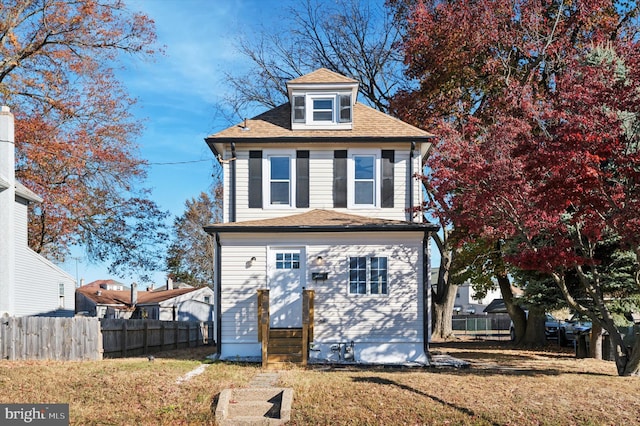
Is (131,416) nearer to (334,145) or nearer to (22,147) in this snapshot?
(334,145)

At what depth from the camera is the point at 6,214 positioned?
22.4m

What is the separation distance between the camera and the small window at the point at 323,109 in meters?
18.6

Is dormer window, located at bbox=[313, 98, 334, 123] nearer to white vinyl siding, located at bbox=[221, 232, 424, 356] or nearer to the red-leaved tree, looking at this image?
the red-leaved tree

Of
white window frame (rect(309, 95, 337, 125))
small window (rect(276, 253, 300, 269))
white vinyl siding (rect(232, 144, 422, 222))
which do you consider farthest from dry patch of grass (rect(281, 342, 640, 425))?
white window frame (rect(309, 95, 337, 125))

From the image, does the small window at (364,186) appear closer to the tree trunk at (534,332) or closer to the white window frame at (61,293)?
the tree trunk at (534,332)

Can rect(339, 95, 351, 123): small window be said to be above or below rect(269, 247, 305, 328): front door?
above

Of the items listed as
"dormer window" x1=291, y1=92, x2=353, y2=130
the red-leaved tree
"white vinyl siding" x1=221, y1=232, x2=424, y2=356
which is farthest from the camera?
"dormer window" x1=291, y1=92, x2=353, y2=130

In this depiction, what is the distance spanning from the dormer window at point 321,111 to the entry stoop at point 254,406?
28.4 feet

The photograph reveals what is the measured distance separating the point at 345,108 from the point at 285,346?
681cm

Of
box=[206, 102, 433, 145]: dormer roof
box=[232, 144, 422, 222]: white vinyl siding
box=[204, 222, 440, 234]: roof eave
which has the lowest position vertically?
box=[204, 222, 440, 234]: roof eave

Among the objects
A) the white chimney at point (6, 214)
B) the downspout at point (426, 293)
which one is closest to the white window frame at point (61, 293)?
the white chimney at point (6, 214)

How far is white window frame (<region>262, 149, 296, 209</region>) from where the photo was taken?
17844 mm

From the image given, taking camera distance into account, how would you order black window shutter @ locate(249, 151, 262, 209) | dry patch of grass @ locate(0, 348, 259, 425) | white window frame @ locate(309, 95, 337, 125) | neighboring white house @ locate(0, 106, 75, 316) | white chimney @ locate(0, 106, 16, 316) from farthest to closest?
neighboring white house @ locate(0, 106, 75, 316), white chimney @ locate(0, 106, 16, 316), white window frame @ locate(309, 95, 337, 125), black window shutter @ locate(249, 151, 262, 209), dry patch of grass @ locate(0, 348, 259, 425)

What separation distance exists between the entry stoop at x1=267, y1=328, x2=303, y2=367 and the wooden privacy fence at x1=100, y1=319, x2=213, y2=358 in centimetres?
458
